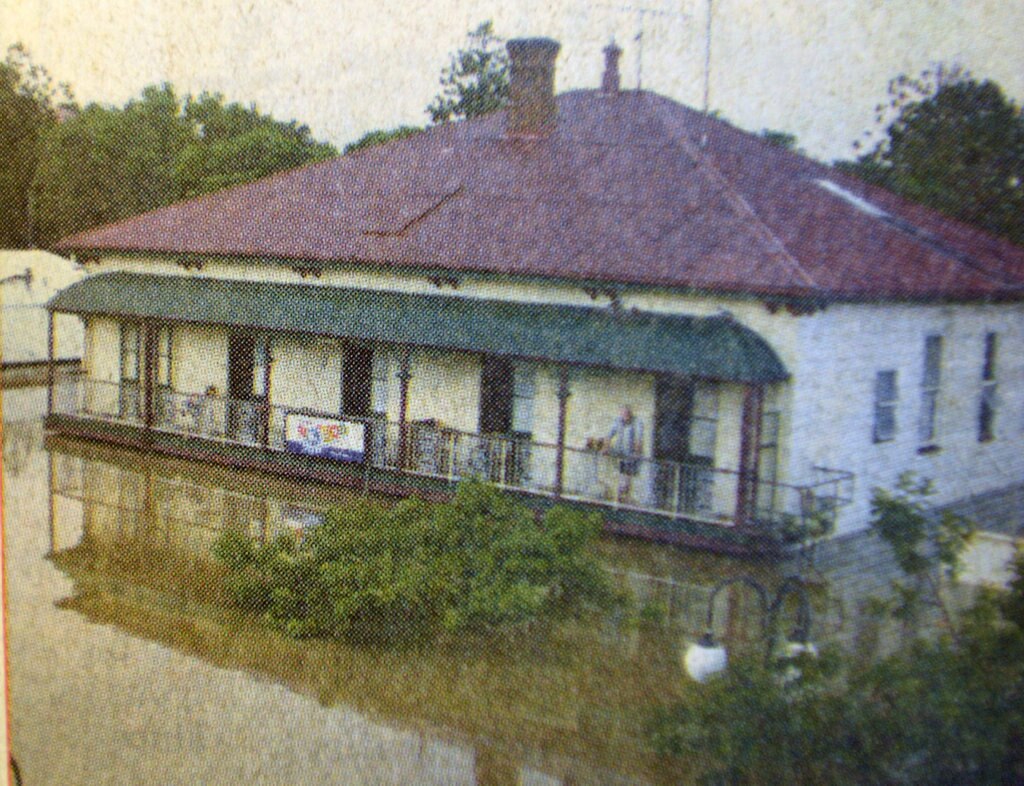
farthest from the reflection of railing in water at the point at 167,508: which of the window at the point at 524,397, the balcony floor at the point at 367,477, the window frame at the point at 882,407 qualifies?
the window frame at the point at 882,407

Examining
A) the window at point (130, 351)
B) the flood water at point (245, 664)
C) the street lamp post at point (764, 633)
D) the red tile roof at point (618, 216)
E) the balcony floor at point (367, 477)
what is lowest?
the flood water at point (245, 664)

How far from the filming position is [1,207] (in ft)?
14.6

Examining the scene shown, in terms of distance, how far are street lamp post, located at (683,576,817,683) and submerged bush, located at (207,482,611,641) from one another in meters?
0.35

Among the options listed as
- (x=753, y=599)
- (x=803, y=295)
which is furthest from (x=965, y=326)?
(x=753, y=599)

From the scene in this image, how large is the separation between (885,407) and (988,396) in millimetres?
224

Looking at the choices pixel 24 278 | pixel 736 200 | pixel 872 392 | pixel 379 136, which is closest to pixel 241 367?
pixel 379 136

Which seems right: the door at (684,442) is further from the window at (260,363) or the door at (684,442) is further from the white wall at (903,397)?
the window at (260,363)

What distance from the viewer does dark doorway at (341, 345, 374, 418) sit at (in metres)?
3.29

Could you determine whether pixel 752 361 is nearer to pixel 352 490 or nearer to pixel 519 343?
pixel 519 343

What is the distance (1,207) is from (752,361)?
3475 millimetres

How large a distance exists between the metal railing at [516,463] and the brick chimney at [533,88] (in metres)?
0.85

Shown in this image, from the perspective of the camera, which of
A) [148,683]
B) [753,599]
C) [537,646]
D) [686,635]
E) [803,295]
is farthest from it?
[148,683]

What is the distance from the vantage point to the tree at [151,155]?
3666 millimetres

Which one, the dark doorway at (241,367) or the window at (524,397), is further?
the dark doorway at (241,367)
